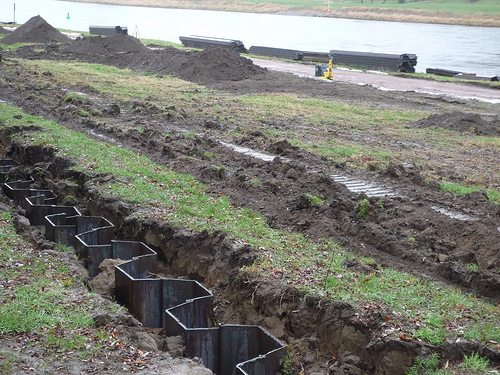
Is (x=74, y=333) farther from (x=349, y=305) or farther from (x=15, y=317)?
(x=349, y=305)

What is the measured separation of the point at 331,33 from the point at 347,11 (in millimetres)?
23031

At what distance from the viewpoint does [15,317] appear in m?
6.67

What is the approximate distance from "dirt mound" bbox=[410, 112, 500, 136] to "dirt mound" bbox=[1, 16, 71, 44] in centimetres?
3210

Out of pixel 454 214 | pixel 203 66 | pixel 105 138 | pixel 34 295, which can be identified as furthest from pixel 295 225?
pixel 203 66

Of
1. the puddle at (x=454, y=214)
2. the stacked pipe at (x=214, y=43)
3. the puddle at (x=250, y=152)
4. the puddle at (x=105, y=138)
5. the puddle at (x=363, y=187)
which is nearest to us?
the puddle at (x=454, y=214)

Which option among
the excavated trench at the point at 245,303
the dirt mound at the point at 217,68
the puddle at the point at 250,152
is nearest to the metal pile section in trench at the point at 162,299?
the excavated trench at the point at 245,303

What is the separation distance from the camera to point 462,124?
20391mm

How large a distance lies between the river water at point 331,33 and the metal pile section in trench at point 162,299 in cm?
3402

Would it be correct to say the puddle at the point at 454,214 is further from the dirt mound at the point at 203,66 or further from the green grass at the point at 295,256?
the dirt mound at the point at 203,66

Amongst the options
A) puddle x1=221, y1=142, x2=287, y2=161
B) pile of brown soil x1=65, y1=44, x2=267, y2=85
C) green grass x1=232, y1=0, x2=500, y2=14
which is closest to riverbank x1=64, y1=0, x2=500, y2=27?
green grass x1=232, y1=0, x2=500, y2=14

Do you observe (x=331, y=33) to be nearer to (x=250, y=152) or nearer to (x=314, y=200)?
(x=250, y=152)

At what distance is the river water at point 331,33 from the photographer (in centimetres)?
4891

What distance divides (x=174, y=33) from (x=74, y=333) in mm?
57741

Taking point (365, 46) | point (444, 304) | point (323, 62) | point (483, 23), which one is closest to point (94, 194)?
point (444, 304)
